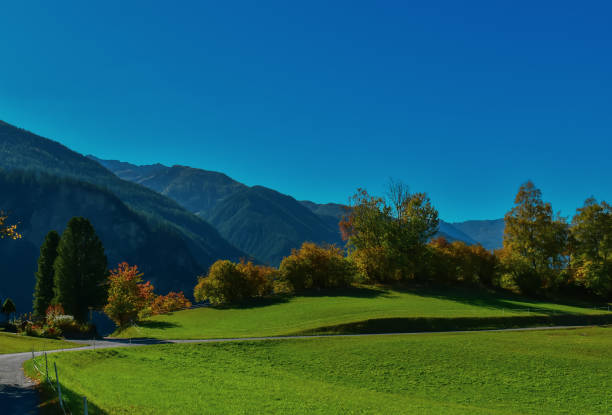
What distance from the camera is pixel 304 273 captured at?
63.7 meters

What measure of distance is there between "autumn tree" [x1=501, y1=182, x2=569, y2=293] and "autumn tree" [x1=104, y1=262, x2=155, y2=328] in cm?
6042

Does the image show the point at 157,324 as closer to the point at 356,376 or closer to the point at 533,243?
the point at 356,376

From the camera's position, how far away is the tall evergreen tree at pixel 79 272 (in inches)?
1988

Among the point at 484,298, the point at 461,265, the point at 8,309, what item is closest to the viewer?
the point at 8,309

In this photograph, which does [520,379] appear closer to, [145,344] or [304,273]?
[145,344]

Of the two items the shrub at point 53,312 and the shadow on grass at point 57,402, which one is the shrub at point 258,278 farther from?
the shadow on grass at point 57,402

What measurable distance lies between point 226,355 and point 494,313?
31966 millimetres

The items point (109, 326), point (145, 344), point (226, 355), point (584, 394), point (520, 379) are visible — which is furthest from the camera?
point (109, 326)

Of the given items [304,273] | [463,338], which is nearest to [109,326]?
[304,273]

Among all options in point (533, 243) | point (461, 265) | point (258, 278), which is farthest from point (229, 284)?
point (533, 243)

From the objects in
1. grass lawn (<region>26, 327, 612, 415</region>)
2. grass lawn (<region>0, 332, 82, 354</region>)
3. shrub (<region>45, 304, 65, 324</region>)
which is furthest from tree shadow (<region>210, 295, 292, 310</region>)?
grass lawn (<region>0, 332, 82, 354</region>)

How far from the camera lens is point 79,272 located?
5156 centimetres

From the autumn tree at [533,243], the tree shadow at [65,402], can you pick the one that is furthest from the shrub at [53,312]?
the autumn tree at [533,243]

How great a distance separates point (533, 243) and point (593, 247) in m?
9.40
